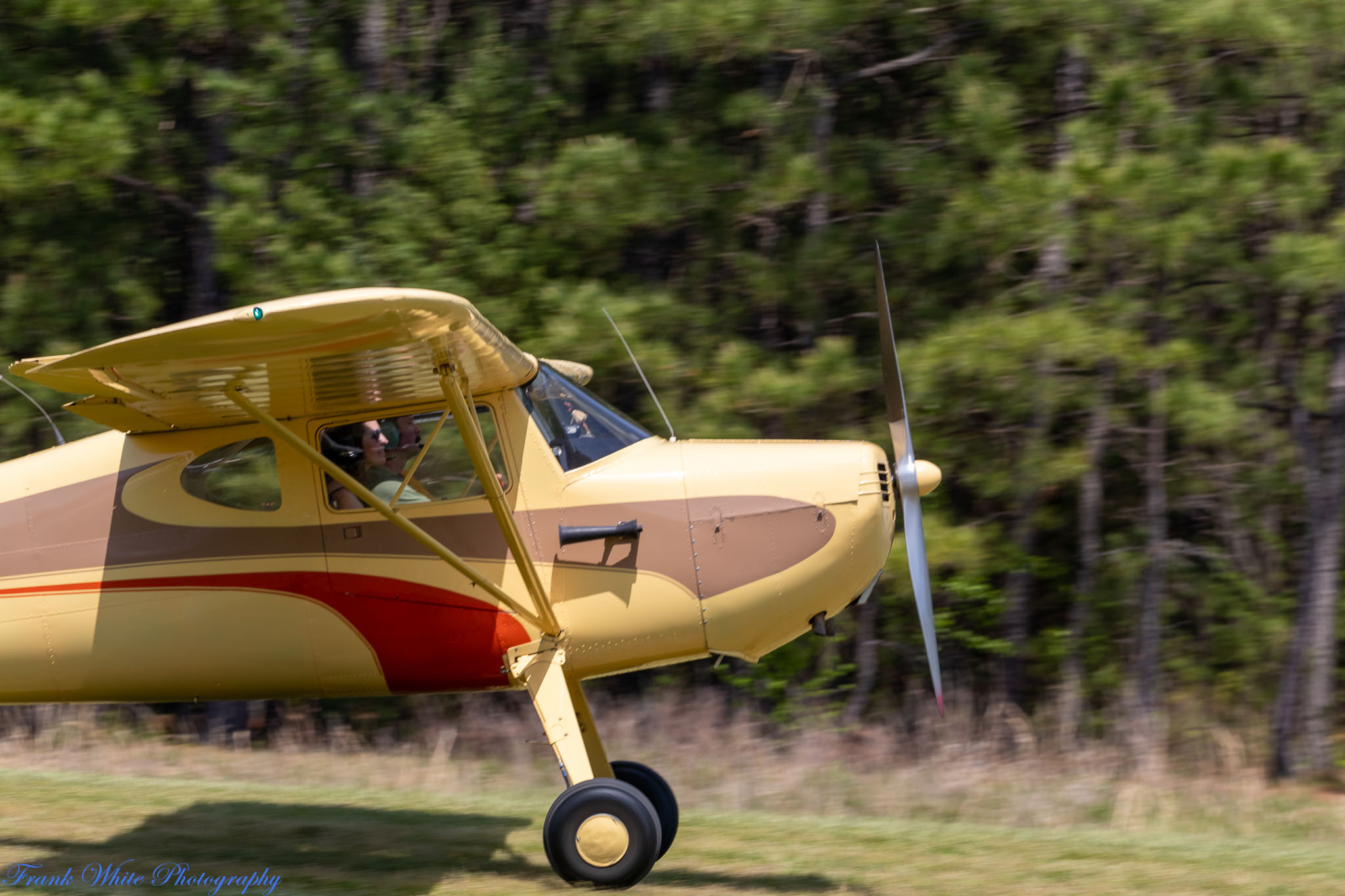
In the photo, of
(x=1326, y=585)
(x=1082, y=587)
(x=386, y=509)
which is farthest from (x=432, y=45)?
(x=1326, y=585)

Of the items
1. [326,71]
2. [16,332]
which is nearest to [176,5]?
[326,71]

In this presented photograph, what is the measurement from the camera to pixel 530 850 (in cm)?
609

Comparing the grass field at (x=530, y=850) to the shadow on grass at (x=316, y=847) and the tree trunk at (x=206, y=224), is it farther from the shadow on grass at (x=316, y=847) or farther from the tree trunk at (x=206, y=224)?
the tree trunk at (x=206, y=224)

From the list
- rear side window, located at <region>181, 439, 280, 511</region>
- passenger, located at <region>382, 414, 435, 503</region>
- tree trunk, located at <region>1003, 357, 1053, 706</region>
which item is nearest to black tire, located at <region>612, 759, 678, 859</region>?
passenger, located at <region>382, 414, 435, 503</region>

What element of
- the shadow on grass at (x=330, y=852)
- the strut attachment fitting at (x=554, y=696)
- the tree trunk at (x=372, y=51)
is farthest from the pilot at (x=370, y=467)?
the tree trunk at (x=372, y=51)

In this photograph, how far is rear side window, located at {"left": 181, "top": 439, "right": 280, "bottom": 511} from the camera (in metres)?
5.36

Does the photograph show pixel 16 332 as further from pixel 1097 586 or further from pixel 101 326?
pixel 1097 586

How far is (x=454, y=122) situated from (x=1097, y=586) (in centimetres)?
662

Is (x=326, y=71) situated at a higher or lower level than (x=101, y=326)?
higher

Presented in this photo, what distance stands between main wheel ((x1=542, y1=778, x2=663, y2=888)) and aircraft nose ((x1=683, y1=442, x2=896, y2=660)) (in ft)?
2.62

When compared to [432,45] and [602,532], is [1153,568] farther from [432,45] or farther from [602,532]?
[432,45]

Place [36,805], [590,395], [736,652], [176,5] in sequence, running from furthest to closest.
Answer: [176,5]
[36,805]
[590,395]
[736,652]

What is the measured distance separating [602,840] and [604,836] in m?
0.02

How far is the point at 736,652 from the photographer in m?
5.32
